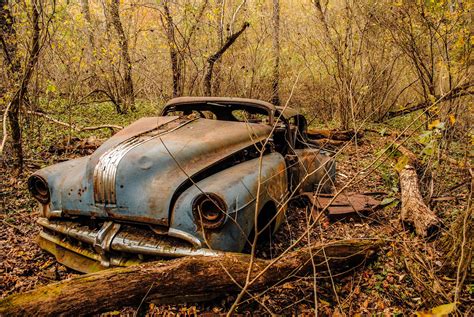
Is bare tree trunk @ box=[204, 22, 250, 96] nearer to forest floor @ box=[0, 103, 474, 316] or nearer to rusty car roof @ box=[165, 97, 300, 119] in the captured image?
rusty car roof @ box=[165, 97, 300, 119]

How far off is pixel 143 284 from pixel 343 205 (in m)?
2.81

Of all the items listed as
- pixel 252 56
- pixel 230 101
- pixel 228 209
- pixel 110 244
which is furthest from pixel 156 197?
pixel 252 56

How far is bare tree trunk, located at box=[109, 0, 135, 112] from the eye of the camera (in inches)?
352

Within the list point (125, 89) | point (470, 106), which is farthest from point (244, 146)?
point (125, 89)

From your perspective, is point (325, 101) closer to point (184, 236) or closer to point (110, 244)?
point (184, 236)

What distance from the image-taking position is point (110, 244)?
265cm

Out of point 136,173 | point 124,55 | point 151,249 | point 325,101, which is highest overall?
point 124,55

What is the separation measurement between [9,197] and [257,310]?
362 cm

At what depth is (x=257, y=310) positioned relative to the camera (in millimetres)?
2545

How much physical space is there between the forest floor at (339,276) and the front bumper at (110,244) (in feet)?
0.78

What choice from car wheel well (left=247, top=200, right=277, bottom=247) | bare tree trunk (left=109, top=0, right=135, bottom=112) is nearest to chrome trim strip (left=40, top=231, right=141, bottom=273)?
car wheel well (left=247, top=200, right=277, bottom=247)

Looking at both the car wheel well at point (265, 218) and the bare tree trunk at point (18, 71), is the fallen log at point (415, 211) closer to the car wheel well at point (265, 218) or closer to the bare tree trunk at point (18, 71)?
the car wheel well at point (265, 218)

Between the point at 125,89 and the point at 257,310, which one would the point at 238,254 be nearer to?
the point at 257,310

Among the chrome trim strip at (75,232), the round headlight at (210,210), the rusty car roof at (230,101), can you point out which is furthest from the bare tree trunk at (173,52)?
the round headlight at (210,210)
